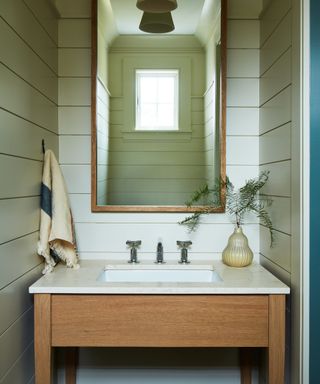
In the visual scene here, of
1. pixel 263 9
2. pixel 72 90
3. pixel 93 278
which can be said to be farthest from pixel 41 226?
pixel 263 9

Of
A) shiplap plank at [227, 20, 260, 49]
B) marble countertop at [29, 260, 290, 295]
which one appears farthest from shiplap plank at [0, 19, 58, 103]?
shiplap plank at [227, 20, 260, 49]

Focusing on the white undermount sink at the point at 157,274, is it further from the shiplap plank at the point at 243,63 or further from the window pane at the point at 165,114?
the shiplap plank at the point at 243,63

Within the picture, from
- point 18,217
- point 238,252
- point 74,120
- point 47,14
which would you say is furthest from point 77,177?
point 238,252

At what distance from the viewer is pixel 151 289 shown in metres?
1.46

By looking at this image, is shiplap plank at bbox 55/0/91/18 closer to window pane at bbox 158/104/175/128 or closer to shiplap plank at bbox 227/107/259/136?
window pane at bbox 158/104/175/128

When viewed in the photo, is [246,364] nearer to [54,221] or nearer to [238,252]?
[238,252]

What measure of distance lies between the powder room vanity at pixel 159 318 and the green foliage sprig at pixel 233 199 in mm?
498

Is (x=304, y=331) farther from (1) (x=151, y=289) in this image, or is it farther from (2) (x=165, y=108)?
(2) (x=165, y=108)

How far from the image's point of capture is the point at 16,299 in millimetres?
1464

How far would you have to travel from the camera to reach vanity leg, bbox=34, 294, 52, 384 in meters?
1.46

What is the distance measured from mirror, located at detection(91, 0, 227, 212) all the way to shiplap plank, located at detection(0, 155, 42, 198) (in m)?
0.34

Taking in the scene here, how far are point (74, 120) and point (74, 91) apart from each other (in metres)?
0.15

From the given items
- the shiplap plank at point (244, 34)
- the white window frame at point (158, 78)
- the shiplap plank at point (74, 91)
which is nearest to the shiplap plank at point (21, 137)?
the shiplap plank at point (74, 91)

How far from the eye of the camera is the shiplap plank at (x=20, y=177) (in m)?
1.36
